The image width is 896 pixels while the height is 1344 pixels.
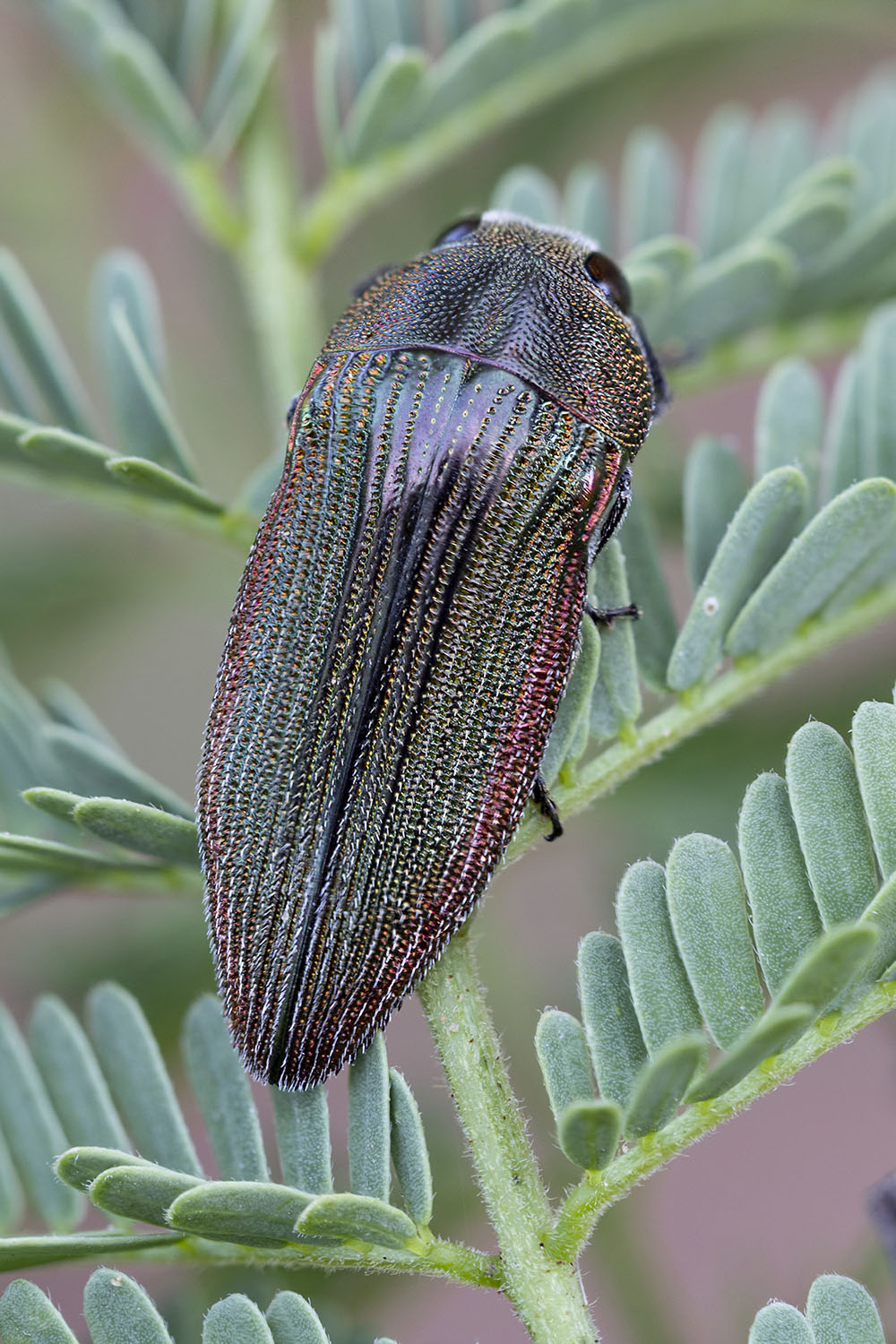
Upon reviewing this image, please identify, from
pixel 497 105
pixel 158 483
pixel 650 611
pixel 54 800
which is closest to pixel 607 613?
pixel 650 611

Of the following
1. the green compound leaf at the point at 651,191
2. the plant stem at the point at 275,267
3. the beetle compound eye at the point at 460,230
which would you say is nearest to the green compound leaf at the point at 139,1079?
the plant stem at the point at 275,267

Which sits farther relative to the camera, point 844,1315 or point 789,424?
point 789,424

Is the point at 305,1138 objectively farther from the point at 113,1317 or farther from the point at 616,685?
the point at 616,685

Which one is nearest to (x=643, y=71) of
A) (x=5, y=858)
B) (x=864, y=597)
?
(x=864, y=597)

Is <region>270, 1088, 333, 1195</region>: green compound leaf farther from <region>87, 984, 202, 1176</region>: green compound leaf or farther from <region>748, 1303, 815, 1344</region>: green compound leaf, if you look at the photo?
<region>748, 1303, 815, 1344</region>: green compound leaf

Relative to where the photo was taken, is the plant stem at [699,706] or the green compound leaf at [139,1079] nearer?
the green compound leaf at [139,1079]

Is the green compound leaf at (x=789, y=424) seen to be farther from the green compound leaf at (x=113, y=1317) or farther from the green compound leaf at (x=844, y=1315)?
the green compound leaf at (x=113, y=1317)
